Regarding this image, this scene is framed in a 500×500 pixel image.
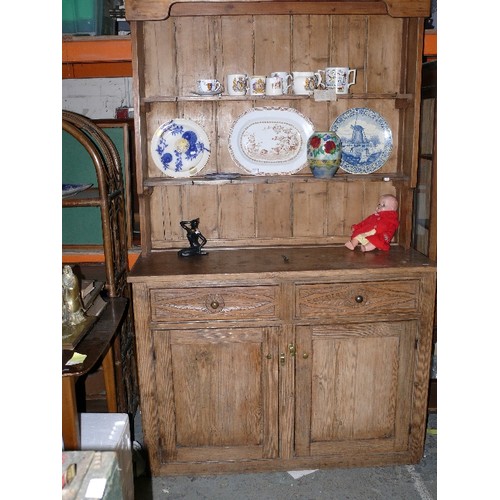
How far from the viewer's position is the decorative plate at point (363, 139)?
234 cm

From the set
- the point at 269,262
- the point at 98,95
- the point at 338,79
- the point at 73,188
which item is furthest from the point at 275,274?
the point at 98,95

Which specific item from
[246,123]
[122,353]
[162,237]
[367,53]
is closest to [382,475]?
[122,353]

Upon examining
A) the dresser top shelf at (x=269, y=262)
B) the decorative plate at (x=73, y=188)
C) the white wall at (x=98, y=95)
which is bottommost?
the dresser top shelf at (x=269, y=262)

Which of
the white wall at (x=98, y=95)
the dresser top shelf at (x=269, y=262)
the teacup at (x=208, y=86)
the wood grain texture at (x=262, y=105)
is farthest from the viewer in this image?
the white wall at (x=98, y=95)

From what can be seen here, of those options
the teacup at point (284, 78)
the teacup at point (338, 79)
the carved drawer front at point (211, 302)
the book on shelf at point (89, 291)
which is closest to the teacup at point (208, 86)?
the teacup at point (284, 78)

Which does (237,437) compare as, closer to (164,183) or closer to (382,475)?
(382,475)

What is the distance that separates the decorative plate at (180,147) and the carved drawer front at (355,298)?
2.54 ft

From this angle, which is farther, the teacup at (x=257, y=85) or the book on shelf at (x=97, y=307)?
the teacup at (x=257, y=85)

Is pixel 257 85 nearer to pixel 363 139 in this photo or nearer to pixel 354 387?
pixel 363 139

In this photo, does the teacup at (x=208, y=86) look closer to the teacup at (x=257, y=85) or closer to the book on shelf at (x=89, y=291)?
the teacup at (x=257, y=85)

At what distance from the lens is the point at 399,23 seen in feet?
7.45

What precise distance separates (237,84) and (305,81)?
11.4 inches

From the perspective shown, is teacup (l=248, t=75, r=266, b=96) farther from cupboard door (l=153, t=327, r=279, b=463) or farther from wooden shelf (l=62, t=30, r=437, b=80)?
cupboard door (l=153, t=327, r=279, b=463)

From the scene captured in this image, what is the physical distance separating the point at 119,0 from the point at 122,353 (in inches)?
64.7
